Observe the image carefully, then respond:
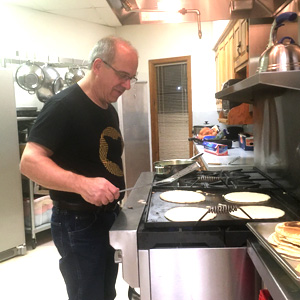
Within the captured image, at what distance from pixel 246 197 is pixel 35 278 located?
202 centimetres

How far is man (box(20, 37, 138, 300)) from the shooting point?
1251 mm

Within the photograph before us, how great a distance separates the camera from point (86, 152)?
51.6 inches

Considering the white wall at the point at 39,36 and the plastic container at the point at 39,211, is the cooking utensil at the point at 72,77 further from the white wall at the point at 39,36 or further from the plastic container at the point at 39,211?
the plastic container at the point at 39,211

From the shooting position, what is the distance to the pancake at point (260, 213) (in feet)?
3.45

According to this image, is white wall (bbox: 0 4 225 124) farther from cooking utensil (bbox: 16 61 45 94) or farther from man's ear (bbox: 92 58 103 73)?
man's ear (bbox: 92 58 103 73)

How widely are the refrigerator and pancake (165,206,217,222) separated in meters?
2.23

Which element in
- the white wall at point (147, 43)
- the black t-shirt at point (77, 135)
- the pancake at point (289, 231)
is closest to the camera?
the pancake at point (289, 231)

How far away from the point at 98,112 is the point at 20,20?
296cm

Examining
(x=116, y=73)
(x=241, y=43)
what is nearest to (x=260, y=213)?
(x=116, y=73)

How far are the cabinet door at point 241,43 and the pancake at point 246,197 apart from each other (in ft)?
5.47

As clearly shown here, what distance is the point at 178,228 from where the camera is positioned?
100 centimetres

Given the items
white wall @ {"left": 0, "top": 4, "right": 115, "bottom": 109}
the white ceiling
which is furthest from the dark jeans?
the white ceiling

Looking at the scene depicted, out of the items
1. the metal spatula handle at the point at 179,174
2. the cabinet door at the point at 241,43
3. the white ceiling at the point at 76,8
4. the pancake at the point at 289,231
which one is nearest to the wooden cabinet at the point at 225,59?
the cabinet door at the point at 241,43

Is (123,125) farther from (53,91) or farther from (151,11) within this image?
(151,11)
